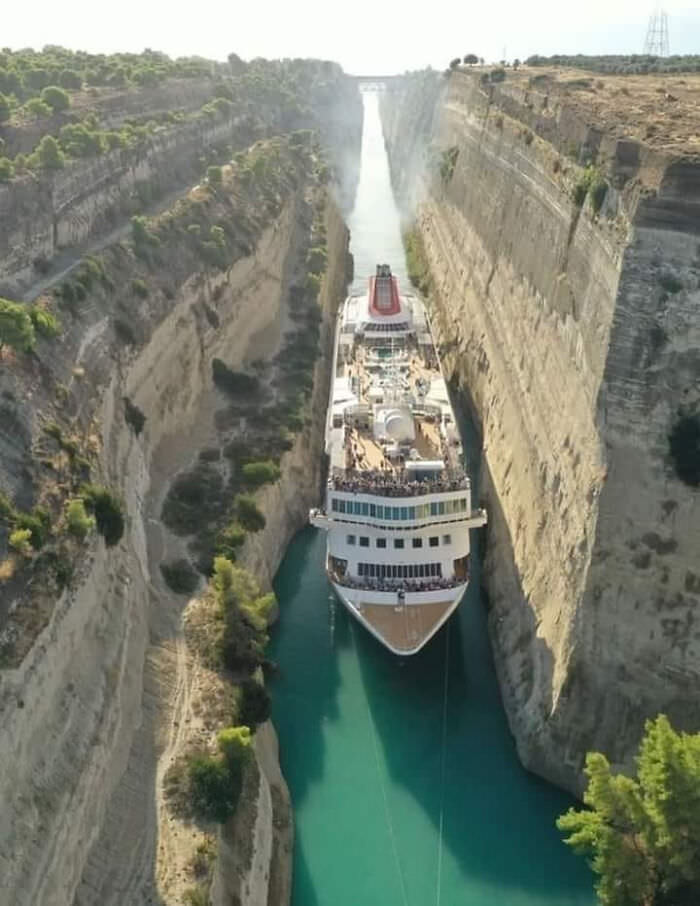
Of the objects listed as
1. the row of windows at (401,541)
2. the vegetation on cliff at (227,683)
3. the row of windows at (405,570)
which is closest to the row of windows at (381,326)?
the row of windows at (401,541)

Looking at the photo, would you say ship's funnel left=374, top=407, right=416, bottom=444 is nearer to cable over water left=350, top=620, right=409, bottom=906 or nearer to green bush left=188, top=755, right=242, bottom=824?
cable over water left=350, top=620, right=409, bottom=906

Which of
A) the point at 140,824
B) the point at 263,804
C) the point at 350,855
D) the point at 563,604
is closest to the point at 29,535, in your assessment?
the point at 140,824

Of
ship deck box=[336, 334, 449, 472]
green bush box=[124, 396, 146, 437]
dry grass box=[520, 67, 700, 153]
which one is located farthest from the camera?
green bush box=[124, 396, 146, 437]

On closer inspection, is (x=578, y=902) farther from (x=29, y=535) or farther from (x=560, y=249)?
(x=560, y=249)

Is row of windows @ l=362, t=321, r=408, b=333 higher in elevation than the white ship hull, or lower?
higher

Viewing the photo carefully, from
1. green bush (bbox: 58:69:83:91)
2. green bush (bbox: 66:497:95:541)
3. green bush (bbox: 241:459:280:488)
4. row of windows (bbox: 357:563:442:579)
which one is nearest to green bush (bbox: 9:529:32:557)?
green bush (bbox: 66:497:95:541)

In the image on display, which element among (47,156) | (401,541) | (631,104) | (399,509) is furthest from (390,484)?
(47,156)

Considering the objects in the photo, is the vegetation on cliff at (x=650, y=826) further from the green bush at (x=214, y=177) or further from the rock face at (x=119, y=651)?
the green bush at (x=214, y=177)

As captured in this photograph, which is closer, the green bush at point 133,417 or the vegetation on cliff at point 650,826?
the vegetation on cliff at point 650,826
